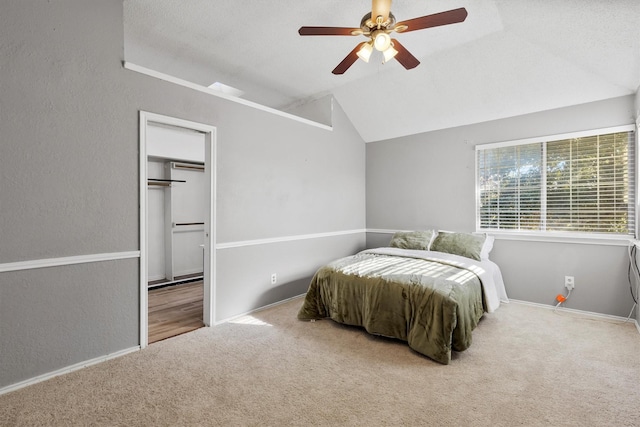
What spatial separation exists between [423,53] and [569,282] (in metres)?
3.16

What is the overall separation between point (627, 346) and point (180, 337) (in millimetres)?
4004

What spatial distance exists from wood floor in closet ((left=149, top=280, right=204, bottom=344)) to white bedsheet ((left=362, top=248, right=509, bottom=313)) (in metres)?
2.37

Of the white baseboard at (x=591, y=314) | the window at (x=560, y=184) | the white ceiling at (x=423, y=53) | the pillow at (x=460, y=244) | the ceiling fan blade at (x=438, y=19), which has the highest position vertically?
the white ceiling at (x=423, y=53)

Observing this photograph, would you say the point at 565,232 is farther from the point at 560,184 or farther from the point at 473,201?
the point at 473,201

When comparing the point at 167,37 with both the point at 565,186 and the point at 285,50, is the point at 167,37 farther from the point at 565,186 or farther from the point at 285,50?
the point at 565,186

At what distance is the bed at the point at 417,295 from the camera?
8.07 feet

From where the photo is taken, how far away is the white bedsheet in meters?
3.10

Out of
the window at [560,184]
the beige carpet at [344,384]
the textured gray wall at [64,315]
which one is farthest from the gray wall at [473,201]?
the textured gray wall at [64,315]

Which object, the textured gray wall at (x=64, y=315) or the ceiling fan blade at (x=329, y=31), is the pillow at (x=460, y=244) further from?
the textured gray wall at (x=64, y=315)

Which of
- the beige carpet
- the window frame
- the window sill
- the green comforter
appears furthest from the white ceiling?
the beige carpet

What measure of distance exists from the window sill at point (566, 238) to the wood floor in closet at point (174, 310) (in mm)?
3860

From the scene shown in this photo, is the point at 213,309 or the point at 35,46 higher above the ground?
the point at 35,46

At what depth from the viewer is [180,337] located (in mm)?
2912

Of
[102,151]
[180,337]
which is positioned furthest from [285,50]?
[180,337]
